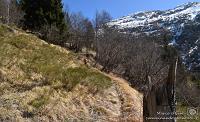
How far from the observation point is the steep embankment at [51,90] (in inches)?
747

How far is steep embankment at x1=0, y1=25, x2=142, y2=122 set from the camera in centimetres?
1898

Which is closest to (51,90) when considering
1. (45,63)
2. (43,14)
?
(45,63)

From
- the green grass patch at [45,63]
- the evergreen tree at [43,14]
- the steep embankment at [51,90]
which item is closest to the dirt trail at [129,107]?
the steep embankment at [51,90]

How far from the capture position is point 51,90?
2123 cm

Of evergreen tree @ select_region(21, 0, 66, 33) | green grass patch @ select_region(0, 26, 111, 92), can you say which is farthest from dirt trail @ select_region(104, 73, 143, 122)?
evergreen tree @ select_region(21, 0, 66, 33)

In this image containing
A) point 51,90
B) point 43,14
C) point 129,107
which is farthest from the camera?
point 43,14

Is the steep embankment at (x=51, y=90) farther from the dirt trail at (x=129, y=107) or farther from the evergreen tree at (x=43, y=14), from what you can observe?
the evergreen tree at (x=43, y=14)

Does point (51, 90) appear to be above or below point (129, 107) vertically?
above

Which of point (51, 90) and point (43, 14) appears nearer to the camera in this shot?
point (51, 90)

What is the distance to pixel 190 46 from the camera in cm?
17138

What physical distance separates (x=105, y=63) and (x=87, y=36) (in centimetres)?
772

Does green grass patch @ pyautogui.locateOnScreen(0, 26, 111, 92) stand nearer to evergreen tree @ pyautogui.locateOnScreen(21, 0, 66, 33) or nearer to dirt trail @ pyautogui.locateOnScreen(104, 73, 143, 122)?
dirt trail @ pyautogui.locateOnScreen(104, 73, 143, 122)

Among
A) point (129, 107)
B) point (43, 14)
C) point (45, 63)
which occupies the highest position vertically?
→ point (43, 14)

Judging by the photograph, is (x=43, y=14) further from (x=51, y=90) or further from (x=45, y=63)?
(x=51, y=90)
